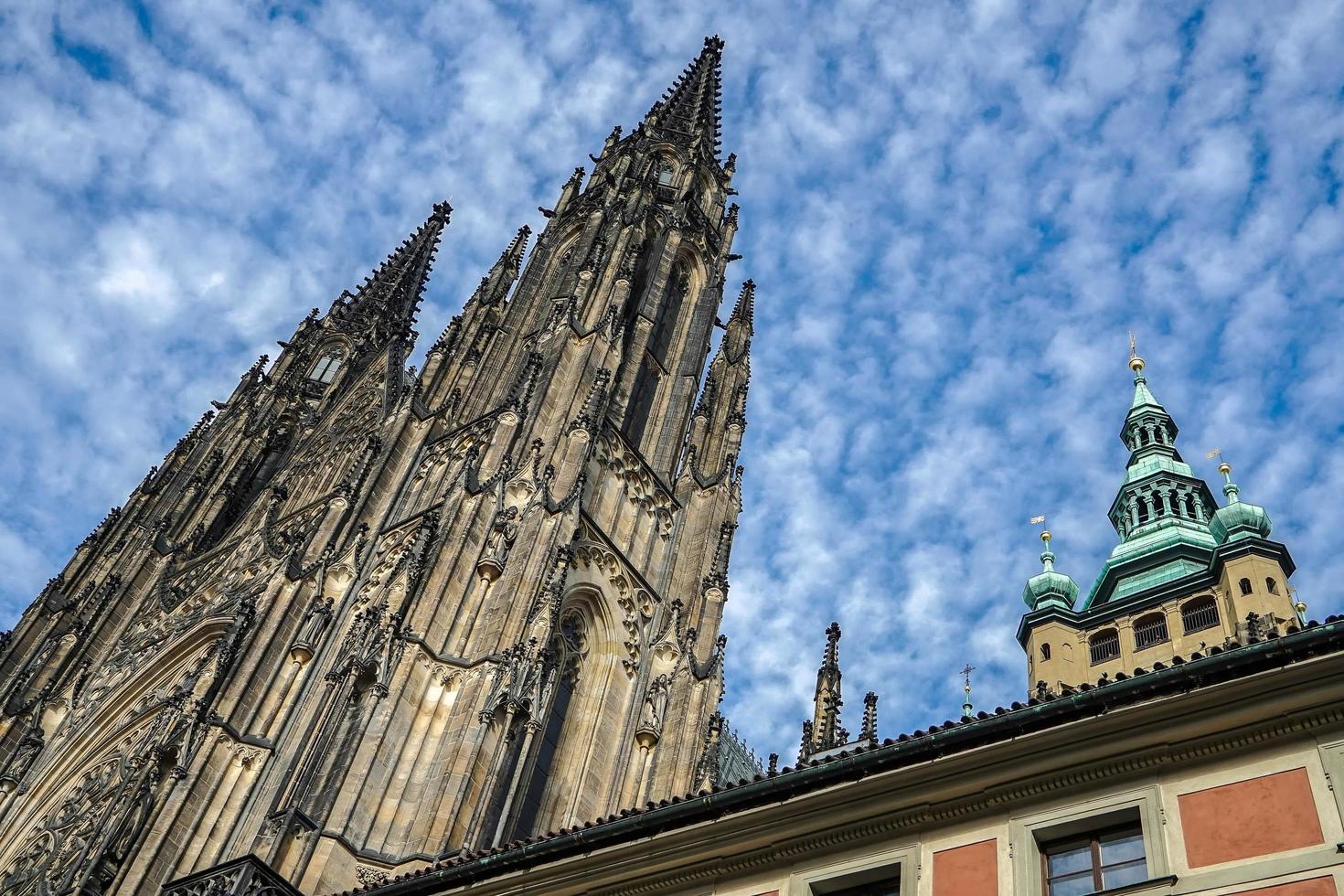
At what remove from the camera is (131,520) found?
135 feet

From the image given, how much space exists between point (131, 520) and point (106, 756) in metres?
12.7

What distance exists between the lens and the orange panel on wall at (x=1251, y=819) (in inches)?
398

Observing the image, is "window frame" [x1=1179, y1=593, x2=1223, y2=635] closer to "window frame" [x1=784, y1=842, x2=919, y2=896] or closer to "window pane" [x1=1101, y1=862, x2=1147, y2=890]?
"window frame" [x1=784, y1=842, x2=919, y2=896]

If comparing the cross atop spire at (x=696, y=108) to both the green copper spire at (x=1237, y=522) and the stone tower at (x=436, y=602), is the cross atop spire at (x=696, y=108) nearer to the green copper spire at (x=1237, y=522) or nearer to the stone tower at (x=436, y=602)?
the stone tower at (x=436, y=602)

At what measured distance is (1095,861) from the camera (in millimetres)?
10922

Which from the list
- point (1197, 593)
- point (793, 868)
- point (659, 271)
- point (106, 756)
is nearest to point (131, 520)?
point (106, 756)

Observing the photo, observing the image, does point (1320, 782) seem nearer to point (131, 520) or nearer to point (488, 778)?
point (488, 778)

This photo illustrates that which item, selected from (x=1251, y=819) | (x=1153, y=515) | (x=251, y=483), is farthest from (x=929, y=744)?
(x=1153, y=515)

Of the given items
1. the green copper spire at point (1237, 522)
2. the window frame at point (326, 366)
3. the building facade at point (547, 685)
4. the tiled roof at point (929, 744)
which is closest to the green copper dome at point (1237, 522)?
the green copper spire at point (1237, 522)

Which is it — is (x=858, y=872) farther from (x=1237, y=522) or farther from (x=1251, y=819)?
(x=1237, y=522)

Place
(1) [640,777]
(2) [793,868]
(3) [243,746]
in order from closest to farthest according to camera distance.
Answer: (2) [793,868]
(3) [243,746]
(1) [640,777]

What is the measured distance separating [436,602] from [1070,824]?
49.5 ft

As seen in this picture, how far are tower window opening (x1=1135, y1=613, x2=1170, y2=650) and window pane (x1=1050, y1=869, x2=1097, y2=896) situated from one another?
51.3 m

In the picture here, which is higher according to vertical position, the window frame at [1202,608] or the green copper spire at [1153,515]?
the green copper spire at [1153,515]
